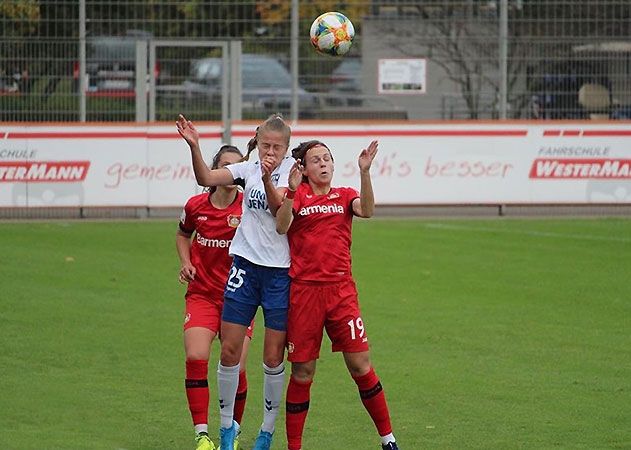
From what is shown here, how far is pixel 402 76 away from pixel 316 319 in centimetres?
1550

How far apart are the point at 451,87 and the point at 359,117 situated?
5.50ft

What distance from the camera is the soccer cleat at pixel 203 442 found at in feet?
26.6

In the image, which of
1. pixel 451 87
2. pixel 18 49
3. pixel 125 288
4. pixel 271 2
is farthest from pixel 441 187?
pixel 125 288

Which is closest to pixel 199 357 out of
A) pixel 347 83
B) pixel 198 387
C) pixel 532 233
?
pixel 198 387

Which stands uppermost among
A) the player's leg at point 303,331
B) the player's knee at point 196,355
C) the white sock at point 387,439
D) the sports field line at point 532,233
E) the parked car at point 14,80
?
the parked car at point 14,80

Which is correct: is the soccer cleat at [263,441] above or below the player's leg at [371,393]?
below

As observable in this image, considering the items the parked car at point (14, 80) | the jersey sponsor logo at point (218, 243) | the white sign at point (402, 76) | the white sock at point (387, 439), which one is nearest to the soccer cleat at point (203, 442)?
the white sock at point (387, 439)

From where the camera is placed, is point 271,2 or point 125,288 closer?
point 125,288

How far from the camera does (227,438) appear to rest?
8172 millimetres

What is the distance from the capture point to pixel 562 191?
23.2 meters

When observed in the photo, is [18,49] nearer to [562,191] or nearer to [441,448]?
[562,191]

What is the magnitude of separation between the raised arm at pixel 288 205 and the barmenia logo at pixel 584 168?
15.7 metres

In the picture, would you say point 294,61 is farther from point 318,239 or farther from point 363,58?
point 318,239

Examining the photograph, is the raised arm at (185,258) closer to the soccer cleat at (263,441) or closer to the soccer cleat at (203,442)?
the soccer cleat at (203,442)
